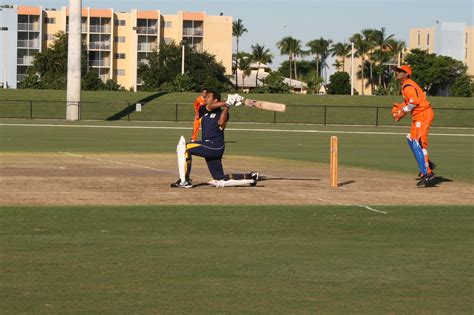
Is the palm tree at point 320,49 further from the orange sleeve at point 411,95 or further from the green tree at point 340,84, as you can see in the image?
the orange sleeve at point 411,95

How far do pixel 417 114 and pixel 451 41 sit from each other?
127m

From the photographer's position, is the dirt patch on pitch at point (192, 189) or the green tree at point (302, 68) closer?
the dirt patch on pitch at point (192, 189)

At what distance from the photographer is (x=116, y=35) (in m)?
137

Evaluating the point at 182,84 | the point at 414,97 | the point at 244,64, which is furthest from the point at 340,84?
the point at 414,97

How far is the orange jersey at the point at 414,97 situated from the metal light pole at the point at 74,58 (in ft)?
127

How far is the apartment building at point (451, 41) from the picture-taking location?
138250 millimetres

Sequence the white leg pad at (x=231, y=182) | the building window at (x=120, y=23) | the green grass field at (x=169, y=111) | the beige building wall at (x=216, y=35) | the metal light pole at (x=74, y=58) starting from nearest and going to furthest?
the white leg pad at (x=231, y=182), the metal light pole at (x=74, y=58), the green grass field at (x=169, y=111), the building window at (x=120, y=23), the beige building wall at (x=216, y=35)

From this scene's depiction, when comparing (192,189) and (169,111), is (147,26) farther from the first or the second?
(192,189)

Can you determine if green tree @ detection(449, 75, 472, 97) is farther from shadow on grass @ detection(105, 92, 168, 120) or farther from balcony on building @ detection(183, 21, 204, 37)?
balcony on building @ detection(183, 21, 204, 37)

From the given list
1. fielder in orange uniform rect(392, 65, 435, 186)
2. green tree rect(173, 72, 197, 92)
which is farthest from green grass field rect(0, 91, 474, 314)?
green tree rect(173, 72, 197, 92)

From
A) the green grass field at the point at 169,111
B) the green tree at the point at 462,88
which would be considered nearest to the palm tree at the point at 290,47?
the green tree at the point at 462,88
